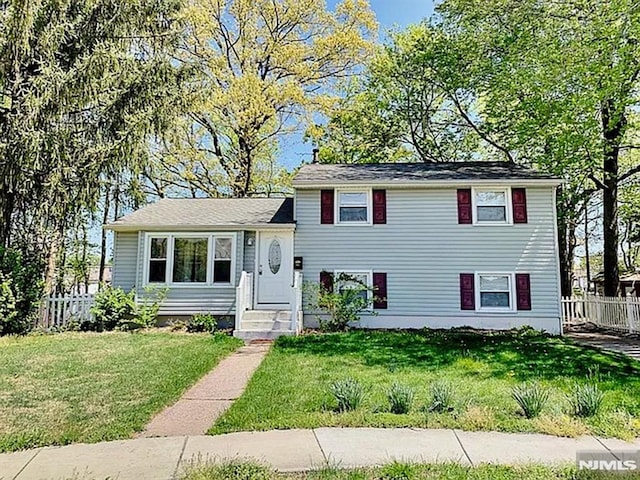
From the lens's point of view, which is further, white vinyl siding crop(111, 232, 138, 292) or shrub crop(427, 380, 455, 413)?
white vinyl siding crop(111, 232, 138, 292)

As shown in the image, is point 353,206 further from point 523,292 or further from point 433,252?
point 523,292

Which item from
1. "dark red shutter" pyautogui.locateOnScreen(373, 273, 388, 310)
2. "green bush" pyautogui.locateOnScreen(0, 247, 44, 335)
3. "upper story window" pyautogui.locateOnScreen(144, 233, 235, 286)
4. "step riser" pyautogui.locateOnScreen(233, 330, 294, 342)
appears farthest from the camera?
"upper story window" pyautogui.locateOnScreen(144, 233, 235, 286)

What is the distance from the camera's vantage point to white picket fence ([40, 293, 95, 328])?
11.8 m

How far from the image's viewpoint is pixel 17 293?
11039mm

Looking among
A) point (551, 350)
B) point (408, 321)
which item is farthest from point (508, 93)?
point (551, 350)

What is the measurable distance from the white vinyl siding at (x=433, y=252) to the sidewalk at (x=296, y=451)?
8.23m

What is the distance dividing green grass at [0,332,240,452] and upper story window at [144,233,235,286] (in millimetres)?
2361

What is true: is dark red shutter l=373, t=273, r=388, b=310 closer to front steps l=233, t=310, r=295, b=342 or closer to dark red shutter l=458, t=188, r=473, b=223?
front steps l=233, t=310, r=295, b=342

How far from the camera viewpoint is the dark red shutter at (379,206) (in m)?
13.2

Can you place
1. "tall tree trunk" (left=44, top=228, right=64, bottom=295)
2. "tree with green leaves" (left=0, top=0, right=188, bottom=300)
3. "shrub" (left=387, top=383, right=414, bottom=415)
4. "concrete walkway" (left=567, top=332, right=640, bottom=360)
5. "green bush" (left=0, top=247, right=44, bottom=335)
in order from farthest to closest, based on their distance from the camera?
"tall tree trunk" (left=44, top=228, right=64, bottom=295)
"tree with green leaves" (left=0, top=0, right=188, bottom=300)
"green bush" (left=0, top=247, right=44, bottom=335)
"concrete walkway" (left=567, top=332, right=640, bottom=360)
"shrub" (left=387, top=383, right=414, bottom=415)

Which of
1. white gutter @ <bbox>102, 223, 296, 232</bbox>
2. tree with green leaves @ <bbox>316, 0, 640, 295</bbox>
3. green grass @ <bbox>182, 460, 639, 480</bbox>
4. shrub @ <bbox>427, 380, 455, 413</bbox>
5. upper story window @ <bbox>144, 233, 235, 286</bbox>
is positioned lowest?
green grass @ <bbox>182, 460, 639, 480</bbox>

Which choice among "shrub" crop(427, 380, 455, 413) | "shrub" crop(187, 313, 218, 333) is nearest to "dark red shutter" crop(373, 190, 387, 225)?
"shrub" crop(187, 313, 218, 333)

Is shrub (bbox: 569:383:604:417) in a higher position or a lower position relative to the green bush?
lower

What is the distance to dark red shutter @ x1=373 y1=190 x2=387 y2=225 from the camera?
43.3ft
